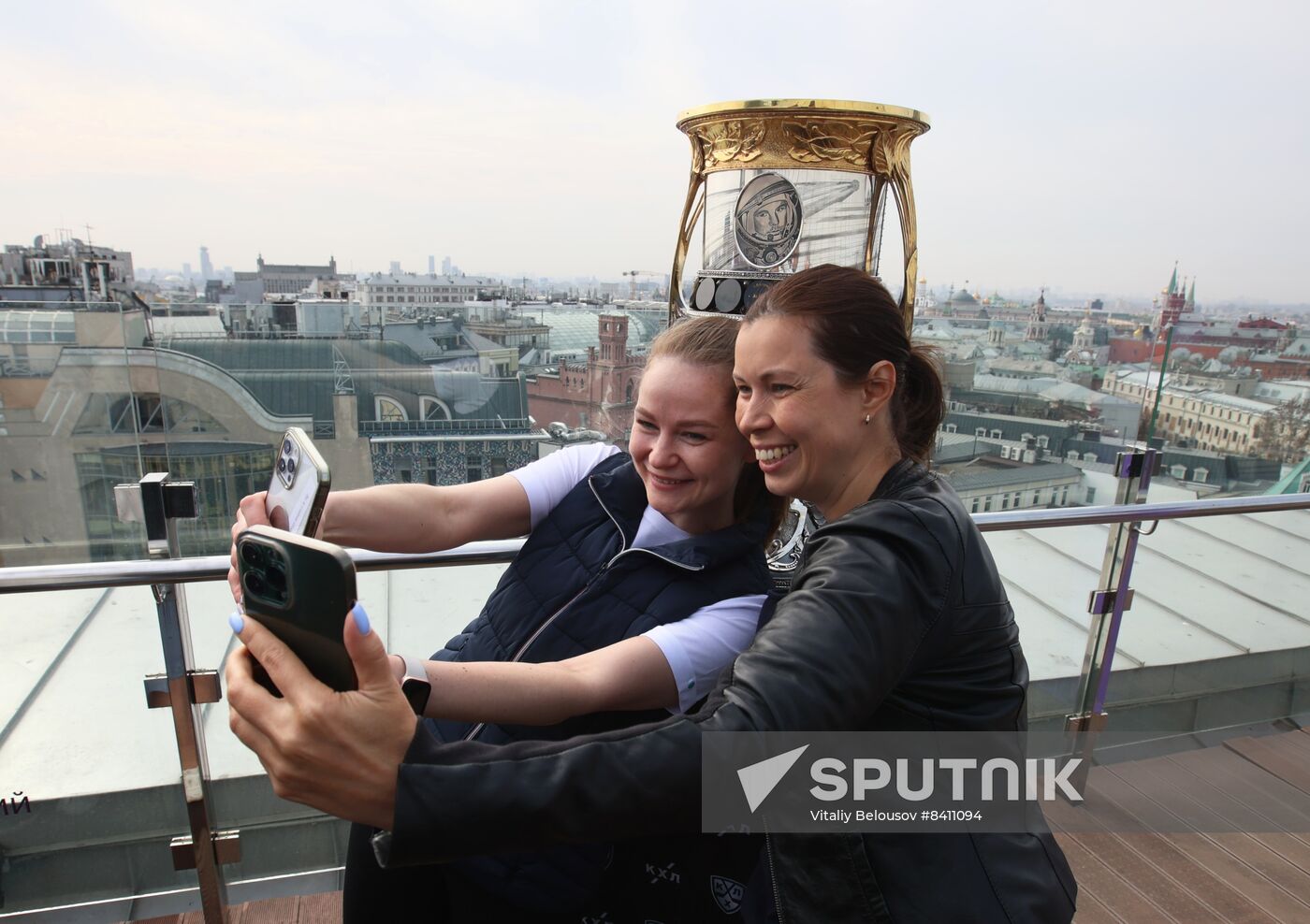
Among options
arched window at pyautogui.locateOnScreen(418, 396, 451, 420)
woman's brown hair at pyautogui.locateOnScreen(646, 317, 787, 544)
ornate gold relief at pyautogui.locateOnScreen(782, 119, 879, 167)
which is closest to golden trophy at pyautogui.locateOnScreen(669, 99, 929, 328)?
ornate gold relief at pyautogui.locateOnScreen(782, 119, 879, 167)

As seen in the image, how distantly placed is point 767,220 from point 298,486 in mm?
1759

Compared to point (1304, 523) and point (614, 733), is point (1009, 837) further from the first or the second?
point (1304, 523)

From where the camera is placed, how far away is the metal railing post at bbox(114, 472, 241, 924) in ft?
5.28

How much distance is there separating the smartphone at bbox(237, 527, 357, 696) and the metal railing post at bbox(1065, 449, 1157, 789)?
8.36ft

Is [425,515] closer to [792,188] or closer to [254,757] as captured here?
[254,757]

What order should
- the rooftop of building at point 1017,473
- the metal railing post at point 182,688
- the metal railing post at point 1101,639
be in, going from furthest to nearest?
the rooftop of building at point 1017,473 < the metal railing post at point 1101,639 < the metal railing post at point 182,688

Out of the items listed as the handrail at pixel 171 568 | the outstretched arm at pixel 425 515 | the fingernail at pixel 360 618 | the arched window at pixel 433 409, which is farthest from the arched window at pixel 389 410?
the fingernail at pixel 360 618

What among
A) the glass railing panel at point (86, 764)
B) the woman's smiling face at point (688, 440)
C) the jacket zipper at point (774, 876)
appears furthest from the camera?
the glass railing panel at point (86, 764)

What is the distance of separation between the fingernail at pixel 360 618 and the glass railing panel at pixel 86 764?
143 centimetres

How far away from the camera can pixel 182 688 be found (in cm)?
178

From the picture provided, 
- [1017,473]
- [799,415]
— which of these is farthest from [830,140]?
[1017,473]

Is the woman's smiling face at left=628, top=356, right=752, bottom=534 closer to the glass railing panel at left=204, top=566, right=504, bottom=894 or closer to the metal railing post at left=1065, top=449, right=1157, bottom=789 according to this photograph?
the glass railing panel at left=204, top=566, right=504, bottom=894

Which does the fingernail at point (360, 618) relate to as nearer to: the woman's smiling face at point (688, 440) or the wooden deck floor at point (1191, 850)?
the woman's smiling face at point (688, 440)

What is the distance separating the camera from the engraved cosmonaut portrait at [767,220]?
2195 mm
